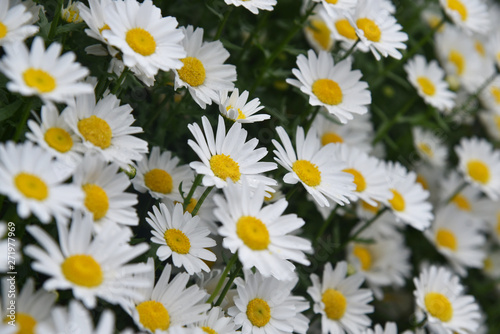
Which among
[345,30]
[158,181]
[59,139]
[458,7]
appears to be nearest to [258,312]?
[158,181]

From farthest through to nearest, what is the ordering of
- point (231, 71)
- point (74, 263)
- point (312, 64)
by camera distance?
point (312, 64)
point (231, 71)
point (74, 263)

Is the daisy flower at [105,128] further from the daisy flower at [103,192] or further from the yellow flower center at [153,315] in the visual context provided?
the yellow flower center at [153,315]

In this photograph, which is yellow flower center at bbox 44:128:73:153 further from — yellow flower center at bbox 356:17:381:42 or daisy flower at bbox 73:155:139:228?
yellow flower center at bbox 356:17:381:42

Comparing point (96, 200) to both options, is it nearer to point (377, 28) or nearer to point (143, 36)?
point (143, 36)

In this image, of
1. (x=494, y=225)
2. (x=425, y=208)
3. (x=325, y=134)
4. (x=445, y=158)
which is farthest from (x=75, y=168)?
(x=494, y=225)

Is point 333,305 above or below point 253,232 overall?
below

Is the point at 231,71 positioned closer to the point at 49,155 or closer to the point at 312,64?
the point at 312,64
